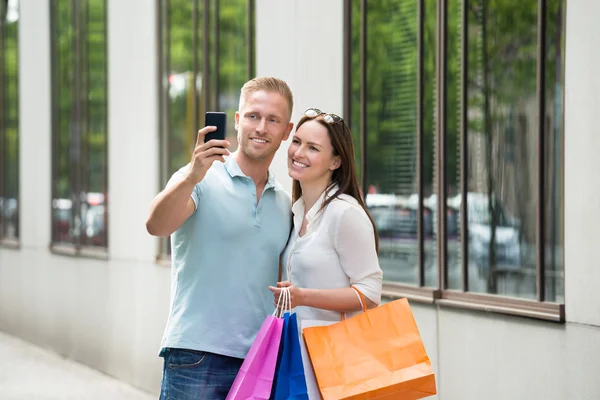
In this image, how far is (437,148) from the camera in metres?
6.52

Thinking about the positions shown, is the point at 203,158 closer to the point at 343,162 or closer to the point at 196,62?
the point at 343,162

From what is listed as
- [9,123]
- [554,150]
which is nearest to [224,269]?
[554,150]

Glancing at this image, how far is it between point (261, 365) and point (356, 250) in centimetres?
53

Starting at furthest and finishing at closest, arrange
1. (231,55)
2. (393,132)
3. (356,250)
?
(231,55)
(393,132)
(356,250)

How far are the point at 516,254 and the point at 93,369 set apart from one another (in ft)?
20.4

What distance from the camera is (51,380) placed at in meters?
10.2

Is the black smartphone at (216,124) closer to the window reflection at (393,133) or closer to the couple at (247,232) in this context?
the couple at (247,232)

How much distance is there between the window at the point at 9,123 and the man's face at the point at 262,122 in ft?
35.2

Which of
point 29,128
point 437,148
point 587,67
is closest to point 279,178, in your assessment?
point 437,148

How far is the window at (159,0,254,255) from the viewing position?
8.87 metres

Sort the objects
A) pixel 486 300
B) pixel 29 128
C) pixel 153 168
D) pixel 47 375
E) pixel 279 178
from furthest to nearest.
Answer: pixel 29 128 < pixel 47 375 < pixel 153 168 < pixel 279 178 < pixel 486 300

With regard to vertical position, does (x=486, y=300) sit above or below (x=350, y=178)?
below

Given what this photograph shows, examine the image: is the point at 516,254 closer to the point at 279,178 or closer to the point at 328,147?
the point at 279,178

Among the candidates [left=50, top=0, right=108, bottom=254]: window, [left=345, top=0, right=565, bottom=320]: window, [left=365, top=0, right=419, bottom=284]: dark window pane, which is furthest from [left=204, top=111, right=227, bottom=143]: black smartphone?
[left=50, top=0, right=108, bottom=254]: window
